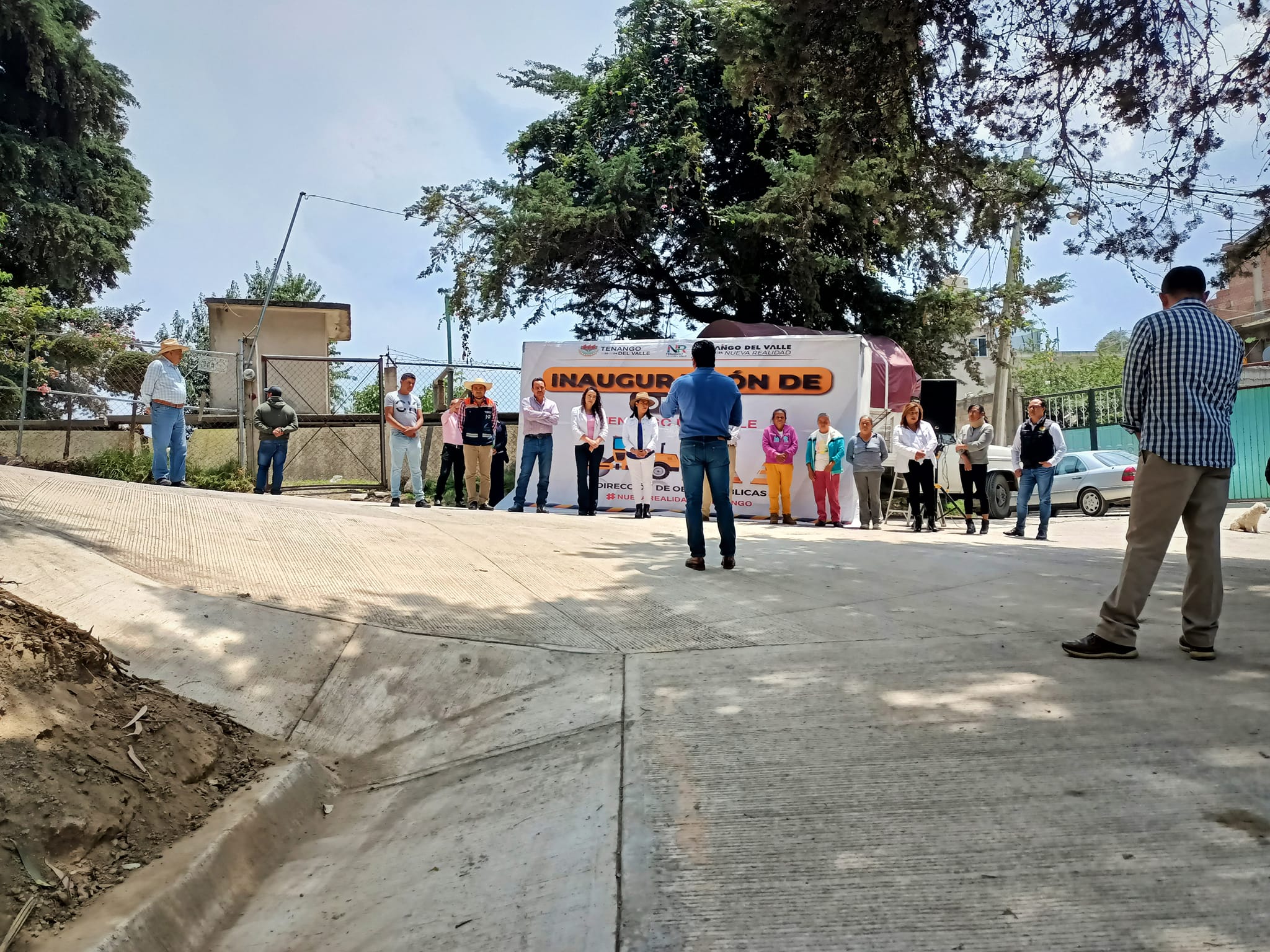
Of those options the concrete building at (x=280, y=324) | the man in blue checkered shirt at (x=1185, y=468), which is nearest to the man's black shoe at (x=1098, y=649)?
the man in blue checkered shirt at (x=1185, y=468)

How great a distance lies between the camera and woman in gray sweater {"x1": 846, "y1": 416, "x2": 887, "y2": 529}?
40.2ft

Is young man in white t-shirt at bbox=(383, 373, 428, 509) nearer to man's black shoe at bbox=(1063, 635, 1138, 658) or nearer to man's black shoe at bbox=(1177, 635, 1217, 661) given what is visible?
man's black shoe at bbox=(1063, 635, 1138, 658)

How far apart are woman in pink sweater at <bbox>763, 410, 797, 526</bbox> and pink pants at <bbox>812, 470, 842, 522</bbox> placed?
39 centimetres

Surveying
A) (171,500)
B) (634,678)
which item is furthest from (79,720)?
(171,500)

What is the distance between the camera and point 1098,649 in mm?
4129

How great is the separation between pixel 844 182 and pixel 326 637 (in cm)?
1012

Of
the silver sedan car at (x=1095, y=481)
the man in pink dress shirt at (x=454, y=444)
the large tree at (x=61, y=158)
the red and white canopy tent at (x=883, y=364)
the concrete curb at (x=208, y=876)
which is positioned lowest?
the concrete curb at (x=208, y=876)

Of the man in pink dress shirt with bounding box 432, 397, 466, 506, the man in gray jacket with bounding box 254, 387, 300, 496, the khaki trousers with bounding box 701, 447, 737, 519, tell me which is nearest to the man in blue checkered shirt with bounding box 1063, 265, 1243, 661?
the khaki trousers with bounding box 701, 447, 737, 519

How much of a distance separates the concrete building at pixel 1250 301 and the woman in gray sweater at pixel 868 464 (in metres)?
4.62

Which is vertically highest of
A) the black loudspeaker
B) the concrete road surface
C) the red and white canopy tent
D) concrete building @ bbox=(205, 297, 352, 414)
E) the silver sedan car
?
concrete building @ bbox=(205, 297, 352, 414)

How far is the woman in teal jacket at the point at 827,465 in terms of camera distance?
12.2 m

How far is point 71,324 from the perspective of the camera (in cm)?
1908

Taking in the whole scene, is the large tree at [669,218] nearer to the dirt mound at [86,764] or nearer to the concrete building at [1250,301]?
the concrete building at [1250,301]

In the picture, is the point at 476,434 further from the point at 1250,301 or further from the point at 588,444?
the point at 1250,301
